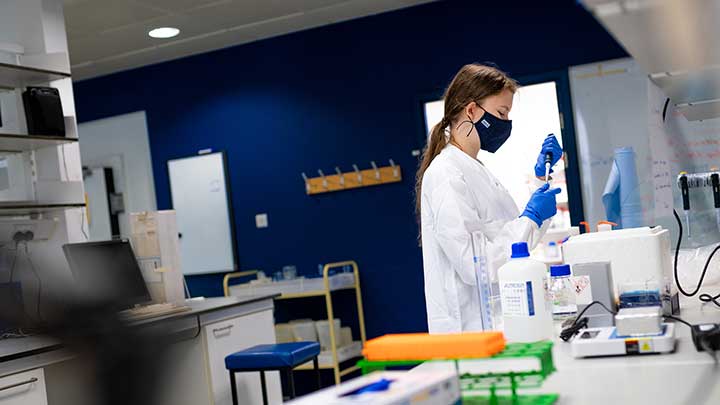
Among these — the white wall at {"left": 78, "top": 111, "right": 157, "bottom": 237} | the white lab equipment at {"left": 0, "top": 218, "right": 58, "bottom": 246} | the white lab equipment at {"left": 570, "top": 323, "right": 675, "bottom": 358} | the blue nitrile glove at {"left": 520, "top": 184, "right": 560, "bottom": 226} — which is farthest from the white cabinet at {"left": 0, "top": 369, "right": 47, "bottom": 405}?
the white wall at {"left": 78, "top": 111, "right": 157, "bottom": 237}

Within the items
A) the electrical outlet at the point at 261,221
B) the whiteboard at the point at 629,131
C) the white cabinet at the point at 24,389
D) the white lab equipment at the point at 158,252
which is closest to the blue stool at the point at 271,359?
the white lab equipment at the point at 158,252

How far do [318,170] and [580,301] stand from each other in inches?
163

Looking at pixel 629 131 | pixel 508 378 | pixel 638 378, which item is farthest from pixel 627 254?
pixel 629 131

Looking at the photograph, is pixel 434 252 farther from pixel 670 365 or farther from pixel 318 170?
pixel 318 170

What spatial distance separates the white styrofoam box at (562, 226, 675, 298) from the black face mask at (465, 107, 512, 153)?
0.59 meters

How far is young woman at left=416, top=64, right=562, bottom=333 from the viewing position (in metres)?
2.11

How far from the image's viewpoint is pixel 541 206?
212 centimetres

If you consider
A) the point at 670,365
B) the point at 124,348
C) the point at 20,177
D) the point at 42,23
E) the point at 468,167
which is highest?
the point at 42,23

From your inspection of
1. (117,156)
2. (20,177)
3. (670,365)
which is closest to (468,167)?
(670,365)

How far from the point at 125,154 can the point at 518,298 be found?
552 centimetres

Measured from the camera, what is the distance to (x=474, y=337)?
105 cm

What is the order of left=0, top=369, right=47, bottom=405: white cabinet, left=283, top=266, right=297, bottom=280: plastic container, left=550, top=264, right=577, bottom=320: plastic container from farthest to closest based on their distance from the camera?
left=283, top=266, right=297, bottom=280: plastic container < left=0, top=369, right=47, bottom=405: white cabinet < left=550, top=264, right=577, bottom=320: plastic container

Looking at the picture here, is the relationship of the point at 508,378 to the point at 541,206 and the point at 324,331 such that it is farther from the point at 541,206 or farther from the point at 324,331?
the point at 324,331

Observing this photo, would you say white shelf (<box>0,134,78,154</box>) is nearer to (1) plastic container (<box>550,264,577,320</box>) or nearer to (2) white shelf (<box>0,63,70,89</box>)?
(2) white shelf (<box>0,63,70,89</box>)
